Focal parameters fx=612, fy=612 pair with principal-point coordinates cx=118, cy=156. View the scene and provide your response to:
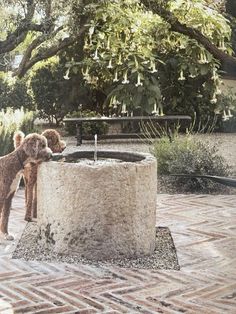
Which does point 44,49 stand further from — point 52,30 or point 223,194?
point 223,194

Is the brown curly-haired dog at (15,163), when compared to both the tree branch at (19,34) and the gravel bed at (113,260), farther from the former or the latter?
the tree branch at (19,34)

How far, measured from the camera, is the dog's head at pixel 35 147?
4.48 meters

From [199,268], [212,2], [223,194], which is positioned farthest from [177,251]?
[212,2]

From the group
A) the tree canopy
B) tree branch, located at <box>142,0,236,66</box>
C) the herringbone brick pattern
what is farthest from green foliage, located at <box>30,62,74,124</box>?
the herringbone brick pattern

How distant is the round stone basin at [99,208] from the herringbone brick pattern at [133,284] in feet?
0.67

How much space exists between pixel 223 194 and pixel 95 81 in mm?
6813

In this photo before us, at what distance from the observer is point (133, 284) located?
3.74 meters

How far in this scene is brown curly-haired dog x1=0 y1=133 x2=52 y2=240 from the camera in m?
4.54

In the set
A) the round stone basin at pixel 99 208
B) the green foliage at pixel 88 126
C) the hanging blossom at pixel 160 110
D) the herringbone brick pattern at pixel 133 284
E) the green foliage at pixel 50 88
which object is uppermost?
the green foliage at pixel 50 88

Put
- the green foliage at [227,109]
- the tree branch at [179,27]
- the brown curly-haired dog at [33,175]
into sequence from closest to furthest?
the brown curly-haired dog at [33,175] → the tree branch at [179,27] → the green foliage at [227,109]

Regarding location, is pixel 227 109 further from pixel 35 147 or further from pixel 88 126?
pixel 35 147

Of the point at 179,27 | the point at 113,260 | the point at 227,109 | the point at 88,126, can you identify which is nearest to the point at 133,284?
the point at 113,260

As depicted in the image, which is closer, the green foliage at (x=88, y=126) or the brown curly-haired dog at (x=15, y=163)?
the brown curly-haired dog at (x=15, y=163)

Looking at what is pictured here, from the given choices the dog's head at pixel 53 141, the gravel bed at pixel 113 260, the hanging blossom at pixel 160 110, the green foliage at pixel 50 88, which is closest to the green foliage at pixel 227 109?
the hanging blossom at pixel 160 110
